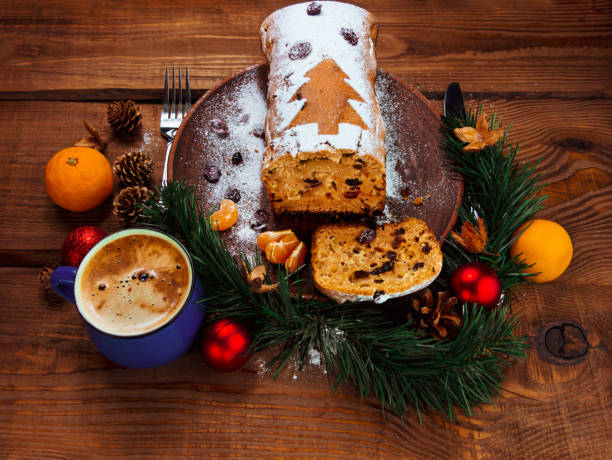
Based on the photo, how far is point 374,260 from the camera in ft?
5.55

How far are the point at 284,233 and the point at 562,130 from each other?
1327 millimetres

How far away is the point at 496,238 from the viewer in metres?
1.76

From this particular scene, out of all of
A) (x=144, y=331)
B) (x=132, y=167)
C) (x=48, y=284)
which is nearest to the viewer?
(x=144, y=331)

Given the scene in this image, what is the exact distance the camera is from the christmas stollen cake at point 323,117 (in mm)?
1704

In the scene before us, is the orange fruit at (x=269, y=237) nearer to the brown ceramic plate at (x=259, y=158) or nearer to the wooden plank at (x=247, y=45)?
the brown ceramic plate at (x=259, y=158)

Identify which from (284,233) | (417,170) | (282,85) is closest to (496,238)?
(417,170)

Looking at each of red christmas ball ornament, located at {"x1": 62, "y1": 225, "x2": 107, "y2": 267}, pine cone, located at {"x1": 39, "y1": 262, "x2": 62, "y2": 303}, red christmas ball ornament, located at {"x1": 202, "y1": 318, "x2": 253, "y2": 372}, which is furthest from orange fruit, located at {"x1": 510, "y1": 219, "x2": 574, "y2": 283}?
pine cone, located at {"x1": 39, "y1": 262, "x2": 62, "y2": 303}

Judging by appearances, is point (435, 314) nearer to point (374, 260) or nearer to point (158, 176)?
point (374, 260)

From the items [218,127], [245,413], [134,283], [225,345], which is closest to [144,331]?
[134,283]

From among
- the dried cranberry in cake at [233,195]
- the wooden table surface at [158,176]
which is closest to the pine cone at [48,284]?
the wooden table surface at [158,176]

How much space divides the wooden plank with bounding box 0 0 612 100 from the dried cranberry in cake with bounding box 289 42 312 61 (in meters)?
0.46

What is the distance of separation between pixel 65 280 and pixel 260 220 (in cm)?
67

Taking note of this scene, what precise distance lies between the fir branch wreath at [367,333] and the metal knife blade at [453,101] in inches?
15.9

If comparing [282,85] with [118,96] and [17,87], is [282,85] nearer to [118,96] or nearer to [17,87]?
[118,96]
